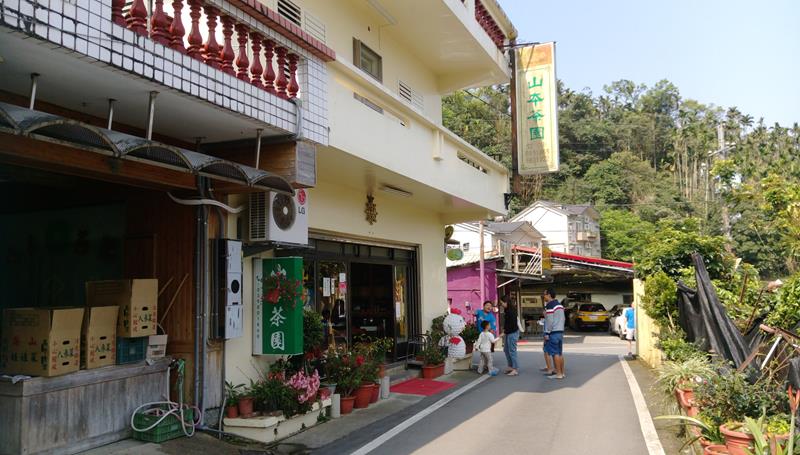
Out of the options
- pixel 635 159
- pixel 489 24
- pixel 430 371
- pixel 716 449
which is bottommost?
pixel 430 371

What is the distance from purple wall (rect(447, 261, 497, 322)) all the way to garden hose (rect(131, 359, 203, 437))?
1974 cm

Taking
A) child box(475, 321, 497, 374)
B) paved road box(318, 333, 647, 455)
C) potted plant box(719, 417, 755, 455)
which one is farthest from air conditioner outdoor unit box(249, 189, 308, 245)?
child box(475, 321, 497, 374)

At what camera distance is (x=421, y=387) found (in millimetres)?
11516

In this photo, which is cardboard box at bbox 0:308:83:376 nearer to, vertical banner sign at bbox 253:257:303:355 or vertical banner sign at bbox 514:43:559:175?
vertical banner sign at bbox 253:257:303:355

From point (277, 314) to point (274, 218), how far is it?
1323mm

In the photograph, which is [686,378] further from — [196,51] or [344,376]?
[196,51]

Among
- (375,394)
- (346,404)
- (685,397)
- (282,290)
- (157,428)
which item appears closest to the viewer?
(157,428)

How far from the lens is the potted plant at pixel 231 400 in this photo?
24.1 feet

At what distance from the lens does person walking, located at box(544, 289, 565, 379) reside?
12047mm

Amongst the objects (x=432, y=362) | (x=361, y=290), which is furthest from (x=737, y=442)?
(x=361, y=290)

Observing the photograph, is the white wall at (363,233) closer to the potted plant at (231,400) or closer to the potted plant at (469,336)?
the potted plant at (231,400)

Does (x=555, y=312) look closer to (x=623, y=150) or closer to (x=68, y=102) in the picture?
(x=68, y=102)

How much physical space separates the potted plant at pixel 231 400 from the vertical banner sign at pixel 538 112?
8.75 meters

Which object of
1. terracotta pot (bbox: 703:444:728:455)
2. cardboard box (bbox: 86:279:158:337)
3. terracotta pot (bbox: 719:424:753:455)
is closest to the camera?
terracotta pot (bbox: 719:424:753:455)
